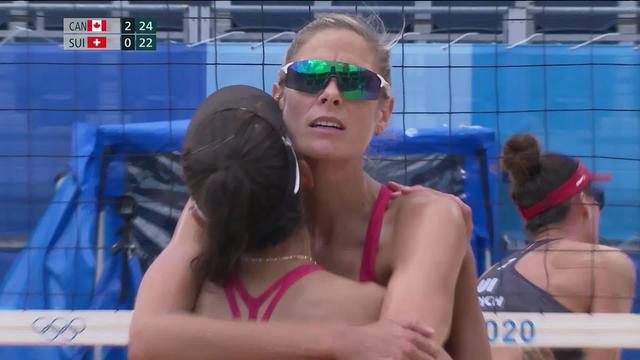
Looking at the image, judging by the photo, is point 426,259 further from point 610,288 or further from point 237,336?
point 610,288

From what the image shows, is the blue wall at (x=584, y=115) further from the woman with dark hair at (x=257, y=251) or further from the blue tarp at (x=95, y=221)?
the woman with dark hair at (x=257, y=251)

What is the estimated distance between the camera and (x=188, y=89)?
4.15m

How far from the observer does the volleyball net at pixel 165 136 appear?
4.06 meters

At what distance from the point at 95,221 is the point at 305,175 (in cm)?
270

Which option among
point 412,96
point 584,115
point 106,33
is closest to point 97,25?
point 106,33

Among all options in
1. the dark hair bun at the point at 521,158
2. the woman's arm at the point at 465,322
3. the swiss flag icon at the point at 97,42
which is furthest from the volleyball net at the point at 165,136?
the woman's arm at the point at 465,322

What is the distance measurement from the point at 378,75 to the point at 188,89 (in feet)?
8.31

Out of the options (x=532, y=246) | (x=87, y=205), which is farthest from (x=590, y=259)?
(x=87, y=205)

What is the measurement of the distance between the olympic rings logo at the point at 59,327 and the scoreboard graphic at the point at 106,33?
1005 mm

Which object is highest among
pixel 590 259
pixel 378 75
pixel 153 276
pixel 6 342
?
pixel 378 75

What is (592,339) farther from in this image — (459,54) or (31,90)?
(31,90)

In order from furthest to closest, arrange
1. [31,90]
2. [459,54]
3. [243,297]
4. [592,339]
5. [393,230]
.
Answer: [459,54]
[31,90]
[592,339]
[393,230]
[243,297]

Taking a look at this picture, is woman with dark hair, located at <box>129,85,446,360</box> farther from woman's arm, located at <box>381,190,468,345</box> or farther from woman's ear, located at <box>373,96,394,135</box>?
woman's ear, located at <box>373,96,394,135</box>

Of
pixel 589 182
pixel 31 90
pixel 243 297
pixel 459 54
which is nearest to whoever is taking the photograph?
pixel 243 297
